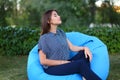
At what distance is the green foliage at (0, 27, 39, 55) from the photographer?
463 inches

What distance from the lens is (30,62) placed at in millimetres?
6156

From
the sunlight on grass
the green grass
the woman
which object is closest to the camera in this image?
the woman

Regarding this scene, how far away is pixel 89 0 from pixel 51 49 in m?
14.6

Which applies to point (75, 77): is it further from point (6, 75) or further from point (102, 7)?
point (102, 7)

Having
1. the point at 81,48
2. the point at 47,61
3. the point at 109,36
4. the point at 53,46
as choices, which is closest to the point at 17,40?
the point at 109,36

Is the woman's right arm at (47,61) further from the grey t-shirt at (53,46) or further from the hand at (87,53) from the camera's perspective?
the hand at (87,53)

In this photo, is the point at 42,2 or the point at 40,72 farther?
the point at 42,2

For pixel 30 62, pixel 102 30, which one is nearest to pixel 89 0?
pixel 102 30

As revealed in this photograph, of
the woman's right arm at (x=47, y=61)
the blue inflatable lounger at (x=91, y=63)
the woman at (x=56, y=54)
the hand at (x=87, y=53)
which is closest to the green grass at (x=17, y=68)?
the blue inflatable lounger at (x=91, y=63)

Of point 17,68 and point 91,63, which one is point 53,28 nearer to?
point 91,63

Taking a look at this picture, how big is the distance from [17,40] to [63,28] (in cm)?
169

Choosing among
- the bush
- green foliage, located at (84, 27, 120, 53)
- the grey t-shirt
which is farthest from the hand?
green foliage, located at (84, 27, 120, 53)

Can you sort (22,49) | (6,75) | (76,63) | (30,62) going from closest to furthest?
(76,63)
(30,62)
(6,75)
(22,49)

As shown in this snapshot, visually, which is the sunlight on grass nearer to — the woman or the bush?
the bush
